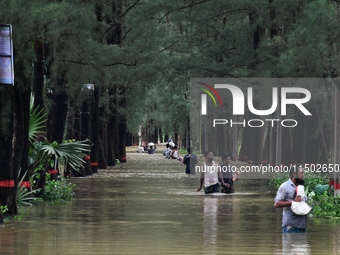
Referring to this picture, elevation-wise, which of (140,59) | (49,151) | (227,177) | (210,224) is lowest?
(210,224)

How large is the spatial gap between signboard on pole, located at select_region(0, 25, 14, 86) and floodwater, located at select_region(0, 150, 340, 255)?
3241 millimetres

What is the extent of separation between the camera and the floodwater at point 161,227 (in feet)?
59.5

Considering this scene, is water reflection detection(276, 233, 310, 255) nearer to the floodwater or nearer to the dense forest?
the floodwater

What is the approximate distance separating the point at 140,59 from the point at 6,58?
58.0 ft

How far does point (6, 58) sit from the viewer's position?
71.5 ft

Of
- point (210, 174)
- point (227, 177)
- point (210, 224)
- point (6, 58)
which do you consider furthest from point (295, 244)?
point (227, 177)

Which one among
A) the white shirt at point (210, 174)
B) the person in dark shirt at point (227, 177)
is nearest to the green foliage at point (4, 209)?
the white shirt at point (210, 174)

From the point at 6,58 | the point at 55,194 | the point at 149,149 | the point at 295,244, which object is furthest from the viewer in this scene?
the point at 149,149

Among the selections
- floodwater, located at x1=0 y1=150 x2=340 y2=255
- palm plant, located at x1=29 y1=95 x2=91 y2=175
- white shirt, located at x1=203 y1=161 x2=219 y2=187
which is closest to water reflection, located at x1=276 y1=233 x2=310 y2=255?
floodwater, located at x1=0 y1=150 x2=340 y2=255

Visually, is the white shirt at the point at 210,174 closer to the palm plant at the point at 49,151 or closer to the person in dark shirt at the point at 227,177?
the person in dark shirt at the point at 227,177

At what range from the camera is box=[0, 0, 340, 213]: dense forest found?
2450cm

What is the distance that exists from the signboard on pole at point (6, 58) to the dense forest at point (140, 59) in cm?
106

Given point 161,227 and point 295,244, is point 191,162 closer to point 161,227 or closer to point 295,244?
point 161,227

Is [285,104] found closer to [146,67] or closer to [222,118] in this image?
[146,67]
